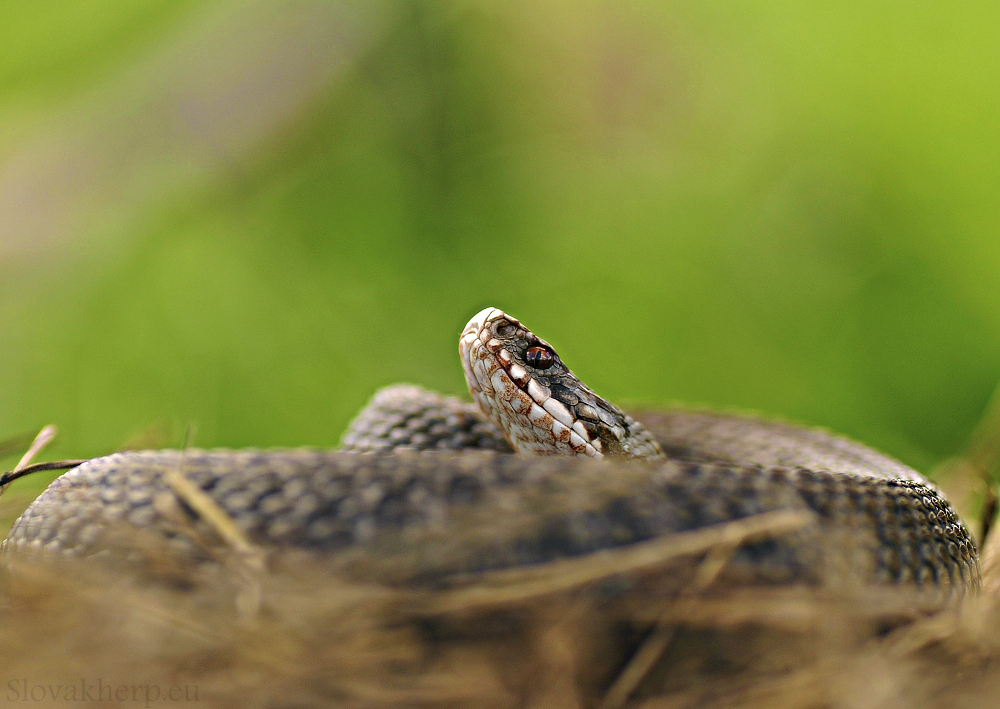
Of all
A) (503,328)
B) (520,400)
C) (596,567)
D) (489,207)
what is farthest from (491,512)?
(489,207)

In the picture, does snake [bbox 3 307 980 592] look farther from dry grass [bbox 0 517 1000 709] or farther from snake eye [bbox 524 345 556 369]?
snake eye [bbox 524 345 556 369]

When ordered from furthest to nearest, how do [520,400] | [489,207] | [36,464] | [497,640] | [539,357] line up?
[489,207], [539,357], [520,400], [36,464], [497,640]

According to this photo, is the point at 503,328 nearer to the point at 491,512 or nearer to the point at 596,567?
the point at 491,512

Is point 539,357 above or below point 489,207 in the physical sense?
below

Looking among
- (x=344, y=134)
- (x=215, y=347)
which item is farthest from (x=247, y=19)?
(x=215, y=347)

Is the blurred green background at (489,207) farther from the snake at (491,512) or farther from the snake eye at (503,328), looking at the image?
the snake at (491,512)
